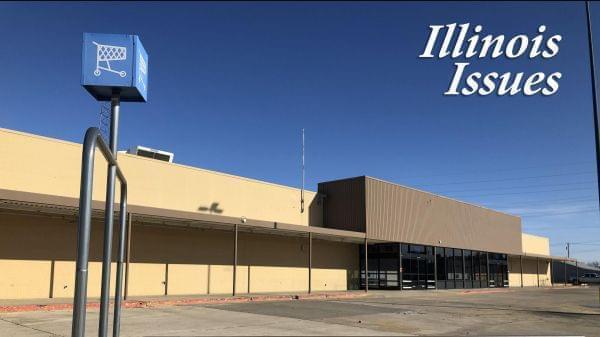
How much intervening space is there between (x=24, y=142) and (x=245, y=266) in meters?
12.2

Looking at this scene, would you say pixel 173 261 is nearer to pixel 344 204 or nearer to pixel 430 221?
pixel 344 204

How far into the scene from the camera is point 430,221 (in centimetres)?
3844

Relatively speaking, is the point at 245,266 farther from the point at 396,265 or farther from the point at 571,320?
the point at 571,320

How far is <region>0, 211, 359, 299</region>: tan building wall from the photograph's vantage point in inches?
768

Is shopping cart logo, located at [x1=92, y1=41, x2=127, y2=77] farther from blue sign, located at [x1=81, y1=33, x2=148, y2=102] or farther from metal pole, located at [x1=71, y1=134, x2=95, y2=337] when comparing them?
metal pole, located at [x1=71, y1=134, x2=95, y2=337]

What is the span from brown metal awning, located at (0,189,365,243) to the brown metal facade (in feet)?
6.25

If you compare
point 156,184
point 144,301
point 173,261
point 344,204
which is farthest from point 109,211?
point 344,204

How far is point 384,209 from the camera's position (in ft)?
111

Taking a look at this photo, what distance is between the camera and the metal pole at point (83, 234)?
4.55 m

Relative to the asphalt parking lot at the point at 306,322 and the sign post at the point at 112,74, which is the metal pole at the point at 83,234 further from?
the asphalt parking lot at the point at 306,322

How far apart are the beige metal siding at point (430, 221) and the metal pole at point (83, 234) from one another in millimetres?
27932

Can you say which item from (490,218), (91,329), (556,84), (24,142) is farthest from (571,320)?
(490,218)

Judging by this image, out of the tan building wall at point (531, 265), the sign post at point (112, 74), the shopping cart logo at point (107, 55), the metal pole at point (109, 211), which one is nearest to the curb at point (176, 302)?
the metal pole at point (109, 211)

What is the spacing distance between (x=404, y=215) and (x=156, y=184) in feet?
57.5
